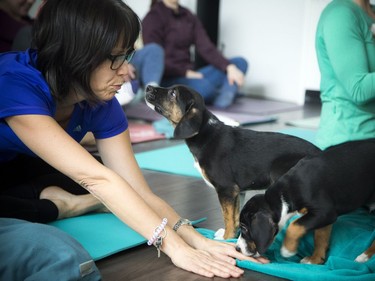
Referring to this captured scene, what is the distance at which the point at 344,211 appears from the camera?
1.90 metres

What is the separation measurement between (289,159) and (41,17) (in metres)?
1.02

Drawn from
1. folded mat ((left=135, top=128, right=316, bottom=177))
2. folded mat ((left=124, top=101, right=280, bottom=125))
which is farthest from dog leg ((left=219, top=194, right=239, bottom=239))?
folded mat ((left=124, top=101, right=280, bottom=125))

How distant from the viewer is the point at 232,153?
2238mm

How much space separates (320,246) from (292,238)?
0.51 ft

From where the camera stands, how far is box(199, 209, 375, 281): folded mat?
182 centimetres


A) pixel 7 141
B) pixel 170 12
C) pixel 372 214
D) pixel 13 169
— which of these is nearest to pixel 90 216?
pixel 13 169

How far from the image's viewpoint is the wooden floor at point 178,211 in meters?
1.93

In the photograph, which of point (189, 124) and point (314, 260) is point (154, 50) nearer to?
point (189, 124)

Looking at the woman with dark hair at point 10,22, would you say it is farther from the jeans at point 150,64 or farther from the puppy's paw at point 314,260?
the puppy's paw at point 314,260

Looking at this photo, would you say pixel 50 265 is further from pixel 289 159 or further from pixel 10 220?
pixel 289 159

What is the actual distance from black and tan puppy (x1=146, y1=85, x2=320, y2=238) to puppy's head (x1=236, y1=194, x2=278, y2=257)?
0.31 m

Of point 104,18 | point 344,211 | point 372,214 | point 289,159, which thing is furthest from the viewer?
point 372,214

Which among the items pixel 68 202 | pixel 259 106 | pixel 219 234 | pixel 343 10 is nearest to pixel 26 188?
pixel 68 202

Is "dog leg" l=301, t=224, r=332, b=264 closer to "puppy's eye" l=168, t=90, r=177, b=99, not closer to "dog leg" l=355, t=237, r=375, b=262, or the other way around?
"dog leg" l=355, t=237, r=375, b=262
